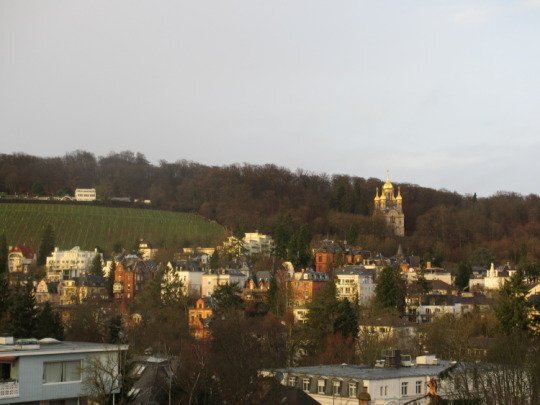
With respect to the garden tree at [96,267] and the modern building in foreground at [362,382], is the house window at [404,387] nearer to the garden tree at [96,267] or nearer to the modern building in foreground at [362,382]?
the modern building in foreground at [362,382]

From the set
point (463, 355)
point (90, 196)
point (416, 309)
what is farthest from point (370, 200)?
point (463, 355)

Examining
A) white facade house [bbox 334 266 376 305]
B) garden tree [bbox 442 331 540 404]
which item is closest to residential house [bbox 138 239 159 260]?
white facade house [bbox 334 266 376 305]

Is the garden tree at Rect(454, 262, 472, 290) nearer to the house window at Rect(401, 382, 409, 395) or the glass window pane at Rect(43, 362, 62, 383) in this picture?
the house window at Rect(401, 382, 409, 395)

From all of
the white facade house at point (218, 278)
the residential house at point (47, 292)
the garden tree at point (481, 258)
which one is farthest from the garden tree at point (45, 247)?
the garden tree at point (481, 258)

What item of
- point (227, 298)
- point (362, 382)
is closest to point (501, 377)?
point (362, 382)

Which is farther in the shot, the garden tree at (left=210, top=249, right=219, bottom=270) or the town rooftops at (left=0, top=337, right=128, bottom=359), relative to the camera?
the garden tree at (left=210, top=249, right=219, bottom=270)

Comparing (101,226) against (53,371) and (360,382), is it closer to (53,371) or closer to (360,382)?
(360,382)
